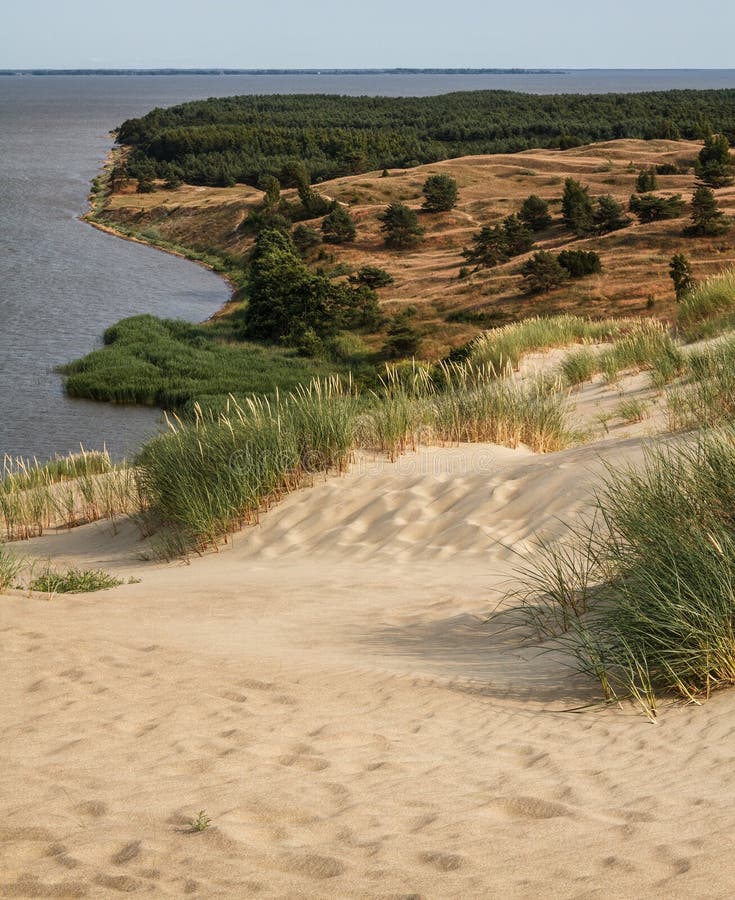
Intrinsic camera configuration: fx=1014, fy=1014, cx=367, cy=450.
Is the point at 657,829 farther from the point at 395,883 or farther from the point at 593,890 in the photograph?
the point at 395,883

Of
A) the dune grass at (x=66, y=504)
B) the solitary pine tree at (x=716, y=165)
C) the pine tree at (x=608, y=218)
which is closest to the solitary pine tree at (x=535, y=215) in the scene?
the pine tree at (x=608, y=218)

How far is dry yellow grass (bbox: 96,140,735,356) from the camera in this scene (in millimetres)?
33281

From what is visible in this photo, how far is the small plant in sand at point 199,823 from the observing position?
11.5ft

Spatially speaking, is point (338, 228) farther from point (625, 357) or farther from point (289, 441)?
point (289, 441)

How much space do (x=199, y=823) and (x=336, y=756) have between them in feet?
2.87

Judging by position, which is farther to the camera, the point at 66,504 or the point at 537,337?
the point at 537,337

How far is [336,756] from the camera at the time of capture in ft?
13.9

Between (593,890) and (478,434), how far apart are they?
9412mm

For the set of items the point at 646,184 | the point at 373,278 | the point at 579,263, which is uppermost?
the point at 646,184

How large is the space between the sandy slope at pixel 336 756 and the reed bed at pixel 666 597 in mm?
189

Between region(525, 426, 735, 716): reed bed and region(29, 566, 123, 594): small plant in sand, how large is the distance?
384 cm

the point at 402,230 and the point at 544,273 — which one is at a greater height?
the point at 402,230

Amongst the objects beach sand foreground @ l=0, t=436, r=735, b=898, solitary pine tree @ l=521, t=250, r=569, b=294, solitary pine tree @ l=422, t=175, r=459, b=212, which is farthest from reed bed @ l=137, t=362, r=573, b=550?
solitary pine tree @ l=422, t=175, r=459, b=212

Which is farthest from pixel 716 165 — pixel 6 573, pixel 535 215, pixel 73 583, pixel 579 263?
pixel 6 573
